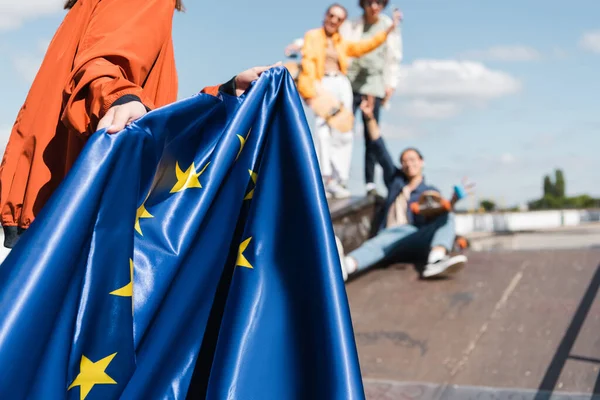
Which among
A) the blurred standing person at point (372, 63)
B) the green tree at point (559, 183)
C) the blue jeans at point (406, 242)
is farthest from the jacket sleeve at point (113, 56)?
the green tree at point (559, 183)

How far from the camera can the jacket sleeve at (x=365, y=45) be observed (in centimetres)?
720

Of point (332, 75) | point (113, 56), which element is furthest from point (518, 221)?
point (113, 56)

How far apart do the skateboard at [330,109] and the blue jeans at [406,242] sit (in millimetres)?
1280

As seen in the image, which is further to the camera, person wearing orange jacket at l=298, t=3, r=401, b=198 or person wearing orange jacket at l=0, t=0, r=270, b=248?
person wearing orange jacket at l=298, t=3, r=401, b=198

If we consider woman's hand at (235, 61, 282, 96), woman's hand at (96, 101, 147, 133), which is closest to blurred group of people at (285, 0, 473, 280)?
woman's hand at (235, 61, 282, 96)

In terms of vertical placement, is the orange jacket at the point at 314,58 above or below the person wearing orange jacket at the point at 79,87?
above

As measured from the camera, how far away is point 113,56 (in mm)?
1707

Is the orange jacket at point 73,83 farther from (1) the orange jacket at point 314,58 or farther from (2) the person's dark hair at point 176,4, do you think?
(1) the orange jacket at point 314,58

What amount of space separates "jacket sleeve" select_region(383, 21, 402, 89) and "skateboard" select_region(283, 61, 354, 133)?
0.83 m

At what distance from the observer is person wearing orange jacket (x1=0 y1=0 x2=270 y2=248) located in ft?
5.48

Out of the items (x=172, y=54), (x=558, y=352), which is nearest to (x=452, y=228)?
(x=558, y=352)

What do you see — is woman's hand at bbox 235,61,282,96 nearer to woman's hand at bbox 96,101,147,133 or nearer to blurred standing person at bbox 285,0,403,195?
woman's hand at bbox 96,101,147,133

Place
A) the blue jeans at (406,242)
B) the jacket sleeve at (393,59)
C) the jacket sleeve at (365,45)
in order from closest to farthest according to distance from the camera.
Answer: the blue jeans at (406,242) < the jacket sleeve at (365,45) < the jacket sleeve at (393,59)

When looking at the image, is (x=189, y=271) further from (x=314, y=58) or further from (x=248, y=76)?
(x=314, y=58)
